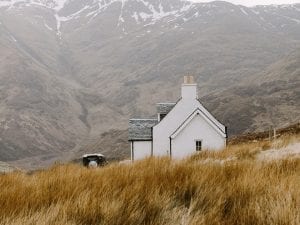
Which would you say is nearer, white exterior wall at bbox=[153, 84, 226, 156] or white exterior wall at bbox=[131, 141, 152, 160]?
white exterior wall at bbox=[153, 84, 226, 156]

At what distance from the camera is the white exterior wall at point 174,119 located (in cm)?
3825

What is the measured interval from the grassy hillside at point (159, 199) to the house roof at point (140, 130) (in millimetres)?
32914

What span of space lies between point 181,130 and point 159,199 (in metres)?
32.2

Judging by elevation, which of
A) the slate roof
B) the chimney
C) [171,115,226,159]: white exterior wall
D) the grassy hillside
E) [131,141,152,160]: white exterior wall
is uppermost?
the chimney

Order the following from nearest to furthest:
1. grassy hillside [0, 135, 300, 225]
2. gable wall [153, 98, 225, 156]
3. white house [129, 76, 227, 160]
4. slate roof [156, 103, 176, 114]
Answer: grassy hillside [0, 135, 300, 225], white house [129, 76, 227, 160], gable wall [153, 98, 225, 156], slate roof [156, 103, 176, 114]

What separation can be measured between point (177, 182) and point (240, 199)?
838 mm

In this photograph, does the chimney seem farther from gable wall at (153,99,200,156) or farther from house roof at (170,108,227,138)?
house roof at (170,108,227,138)

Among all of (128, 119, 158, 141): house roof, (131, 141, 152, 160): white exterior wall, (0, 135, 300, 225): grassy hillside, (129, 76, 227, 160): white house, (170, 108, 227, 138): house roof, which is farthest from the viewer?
(128, 119, 158, 141): house roof

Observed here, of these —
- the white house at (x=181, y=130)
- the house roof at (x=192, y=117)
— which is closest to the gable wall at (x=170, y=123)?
the white house at (x=181, y=130)

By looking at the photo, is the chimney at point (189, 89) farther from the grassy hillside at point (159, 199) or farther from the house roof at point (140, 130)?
the grassy hillside at point (159, 199)

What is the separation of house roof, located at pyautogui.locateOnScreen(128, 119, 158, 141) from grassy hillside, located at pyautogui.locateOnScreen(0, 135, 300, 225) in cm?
3291

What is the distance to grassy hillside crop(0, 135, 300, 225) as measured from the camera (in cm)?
410

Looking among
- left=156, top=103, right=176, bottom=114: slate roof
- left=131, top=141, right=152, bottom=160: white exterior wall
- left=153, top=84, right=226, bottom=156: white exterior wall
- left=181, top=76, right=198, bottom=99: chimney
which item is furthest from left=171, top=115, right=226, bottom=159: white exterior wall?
left=156, top=103, right=176, bottom=114: slate roof

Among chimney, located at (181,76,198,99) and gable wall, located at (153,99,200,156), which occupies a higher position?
chimney, located at (181,76,198,99)
